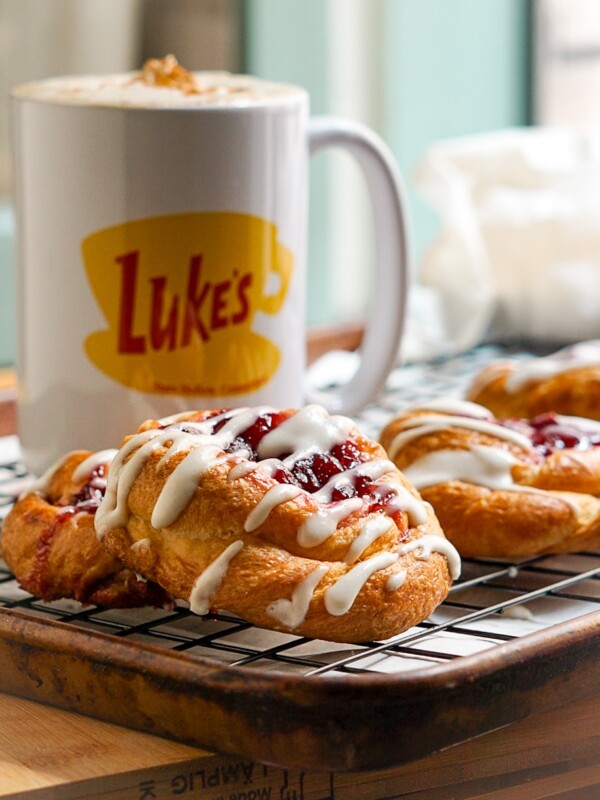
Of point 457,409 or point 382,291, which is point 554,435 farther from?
point 382,291

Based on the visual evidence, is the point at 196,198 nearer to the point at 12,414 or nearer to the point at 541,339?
the point at 12,414

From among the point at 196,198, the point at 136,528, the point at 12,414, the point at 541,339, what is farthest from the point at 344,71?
the point at 136,528

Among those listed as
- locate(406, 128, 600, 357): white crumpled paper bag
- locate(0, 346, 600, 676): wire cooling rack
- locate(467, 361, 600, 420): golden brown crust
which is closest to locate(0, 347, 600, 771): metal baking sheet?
locate(0, 346, 600, 676): wire cooling rack

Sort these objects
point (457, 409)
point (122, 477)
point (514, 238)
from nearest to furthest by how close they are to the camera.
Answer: point (122, 477) → point (457, 409) → point (514, 238)

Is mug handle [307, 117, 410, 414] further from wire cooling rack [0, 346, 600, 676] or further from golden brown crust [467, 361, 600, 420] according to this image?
wire cooling rack [0, 346, 600, 676]

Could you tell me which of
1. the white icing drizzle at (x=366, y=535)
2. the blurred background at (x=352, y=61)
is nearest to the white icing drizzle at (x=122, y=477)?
the white icing drizzle at (x=366, y=535)

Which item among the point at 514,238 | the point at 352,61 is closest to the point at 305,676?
the point at 514,238
